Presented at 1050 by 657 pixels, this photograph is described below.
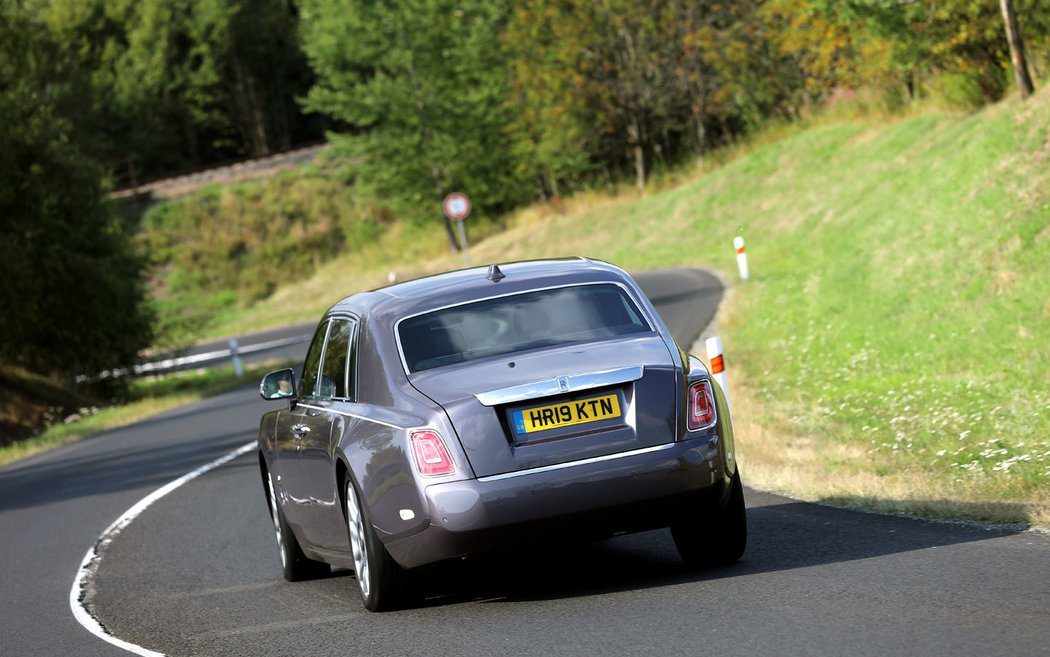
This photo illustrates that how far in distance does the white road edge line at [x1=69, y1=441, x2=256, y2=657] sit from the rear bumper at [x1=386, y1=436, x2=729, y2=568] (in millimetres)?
1546

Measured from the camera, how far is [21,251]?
31.3 metres

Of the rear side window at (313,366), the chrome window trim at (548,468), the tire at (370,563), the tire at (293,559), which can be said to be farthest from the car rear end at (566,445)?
the tire at (293,559)

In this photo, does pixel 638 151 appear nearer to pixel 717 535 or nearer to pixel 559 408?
pixel 717 535

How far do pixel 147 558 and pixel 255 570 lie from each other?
58.4 inches

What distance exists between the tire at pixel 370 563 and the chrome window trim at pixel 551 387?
3.05ft

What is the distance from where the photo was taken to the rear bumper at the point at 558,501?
21.9 feet

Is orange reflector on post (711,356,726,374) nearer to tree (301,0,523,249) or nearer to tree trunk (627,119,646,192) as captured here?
tree trunk (627,119,646,192)

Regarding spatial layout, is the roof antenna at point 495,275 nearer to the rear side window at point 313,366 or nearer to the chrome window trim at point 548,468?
the rear side window at point 313,366

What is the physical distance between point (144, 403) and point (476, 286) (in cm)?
A: 2399

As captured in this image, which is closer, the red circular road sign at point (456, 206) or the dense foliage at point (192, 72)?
the red circular road sign at point (456, 206)

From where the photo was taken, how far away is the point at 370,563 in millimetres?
7238

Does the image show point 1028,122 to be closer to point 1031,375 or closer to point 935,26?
point 1031,375

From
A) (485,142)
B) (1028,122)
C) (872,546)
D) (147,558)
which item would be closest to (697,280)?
(1028,122)

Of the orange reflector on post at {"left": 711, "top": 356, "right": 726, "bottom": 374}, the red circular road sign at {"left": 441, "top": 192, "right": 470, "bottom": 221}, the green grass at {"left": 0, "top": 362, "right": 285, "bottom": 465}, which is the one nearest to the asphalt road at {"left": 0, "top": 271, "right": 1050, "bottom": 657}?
the orange reflector on post at {"left": 711, "top": 356, "right": 726, "bottom": 374}
